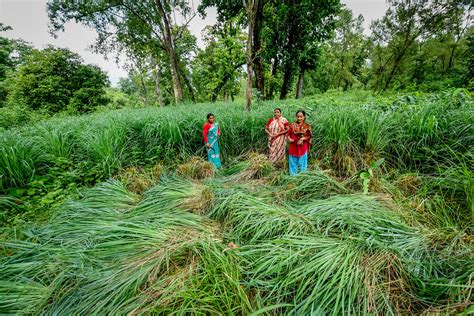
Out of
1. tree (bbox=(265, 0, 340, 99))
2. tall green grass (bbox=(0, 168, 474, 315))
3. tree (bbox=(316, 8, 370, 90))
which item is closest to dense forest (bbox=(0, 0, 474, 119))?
tree (bbox=(265, 0, 340, 99))

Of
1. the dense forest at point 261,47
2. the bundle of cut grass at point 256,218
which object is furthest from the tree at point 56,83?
the bundle of cut grass at point 256,218

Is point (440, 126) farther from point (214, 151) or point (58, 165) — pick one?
point (58, 165)

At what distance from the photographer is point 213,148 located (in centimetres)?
385

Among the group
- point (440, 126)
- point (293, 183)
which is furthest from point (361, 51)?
point (293, 183)

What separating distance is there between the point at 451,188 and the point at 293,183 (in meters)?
1.55

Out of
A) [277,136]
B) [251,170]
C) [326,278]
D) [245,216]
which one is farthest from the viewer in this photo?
[277,136]

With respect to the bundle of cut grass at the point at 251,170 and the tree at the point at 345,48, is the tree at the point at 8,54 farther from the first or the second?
the tree at the point at 345,48

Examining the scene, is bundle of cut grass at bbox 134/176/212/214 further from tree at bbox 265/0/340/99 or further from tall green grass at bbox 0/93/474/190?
tree at bbox 265/0/340/99

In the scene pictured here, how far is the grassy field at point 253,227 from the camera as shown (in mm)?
1234

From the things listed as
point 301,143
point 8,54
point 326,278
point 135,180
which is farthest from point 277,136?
point 8,54

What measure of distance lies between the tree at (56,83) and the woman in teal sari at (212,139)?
12072 millimetres

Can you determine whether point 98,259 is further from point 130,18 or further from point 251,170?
point 130,18

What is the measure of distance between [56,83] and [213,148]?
13287 millimetres

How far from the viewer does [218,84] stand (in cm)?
1463
